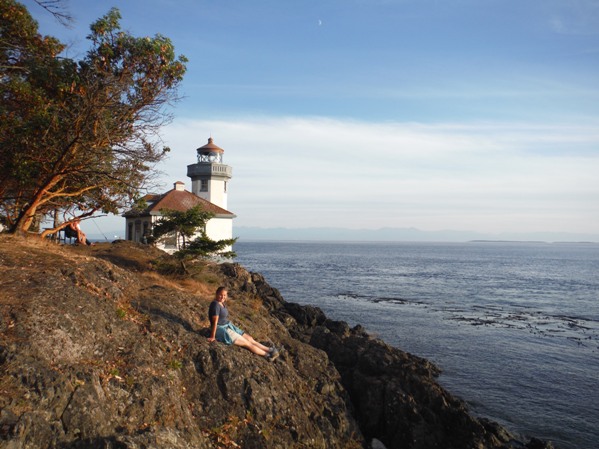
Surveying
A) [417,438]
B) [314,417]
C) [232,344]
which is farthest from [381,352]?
[232,344]

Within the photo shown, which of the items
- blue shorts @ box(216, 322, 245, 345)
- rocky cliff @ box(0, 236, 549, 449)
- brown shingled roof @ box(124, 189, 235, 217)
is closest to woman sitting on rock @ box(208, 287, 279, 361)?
blue shorts @ box(216, 322, 245, 345)

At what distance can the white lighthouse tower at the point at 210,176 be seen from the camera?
41.7 metres

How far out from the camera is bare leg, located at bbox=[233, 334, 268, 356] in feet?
38.1

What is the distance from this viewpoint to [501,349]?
78.7 feet

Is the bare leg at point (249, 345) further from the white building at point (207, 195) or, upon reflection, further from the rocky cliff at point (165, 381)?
the white building at point (207, 195)

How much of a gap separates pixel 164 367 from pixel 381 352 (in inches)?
374

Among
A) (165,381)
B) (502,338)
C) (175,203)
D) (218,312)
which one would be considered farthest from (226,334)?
(175,203)

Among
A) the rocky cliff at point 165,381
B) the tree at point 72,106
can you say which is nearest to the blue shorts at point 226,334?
→ the rocky cliff at point 165,381

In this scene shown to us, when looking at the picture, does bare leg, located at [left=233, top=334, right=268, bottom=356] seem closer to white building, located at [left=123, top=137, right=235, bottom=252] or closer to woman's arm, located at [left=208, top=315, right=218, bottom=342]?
woman's arm, located at [left=208, top=315, right=218, bottom=342]

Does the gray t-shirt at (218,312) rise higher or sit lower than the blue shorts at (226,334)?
higher

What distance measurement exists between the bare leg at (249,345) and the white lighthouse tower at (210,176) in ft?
101

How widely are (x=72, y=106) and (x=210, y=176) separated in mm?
26282

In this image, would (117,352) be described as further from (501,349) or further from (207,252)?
(501,349)

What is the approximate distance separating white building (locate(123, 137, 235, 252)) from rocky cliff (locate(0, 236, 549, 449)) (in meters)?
20.1
